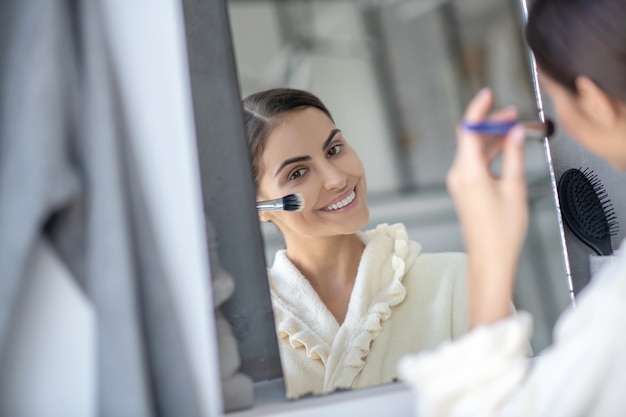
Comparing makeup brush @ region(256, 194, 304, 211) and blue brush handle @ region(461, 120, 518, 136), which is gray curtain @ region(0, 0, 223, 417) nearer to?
blue brush handle @ region(461, 120, 518, 136)

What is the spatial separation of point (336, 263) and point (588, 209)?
0.44m

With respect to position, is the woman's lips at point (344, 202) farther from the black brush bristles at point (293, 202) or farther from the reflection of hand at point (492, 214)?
the reflection of hand at point (492, 214)

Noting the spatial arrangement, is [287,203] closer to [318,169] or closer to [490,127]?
[318,169]

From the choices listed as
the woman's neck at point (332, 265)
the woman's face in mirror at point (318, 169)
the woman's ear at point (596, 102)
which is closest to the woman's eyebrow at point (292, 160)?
the woman's face in mirror at point (318, 169)

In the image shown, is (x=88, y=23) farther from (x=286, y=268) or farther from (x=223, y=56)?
(x=286, y=268)

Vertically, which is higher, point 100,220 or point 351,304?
point 100,220

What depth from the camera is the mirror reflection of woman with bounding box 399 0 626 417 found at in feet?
2.03

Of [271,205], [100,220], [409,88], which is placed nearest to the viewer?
[100,220]

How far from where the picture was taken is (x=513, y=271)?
70 cm

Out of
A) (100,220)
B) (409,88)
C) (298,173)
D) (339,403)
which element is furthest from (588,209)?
(100,220)

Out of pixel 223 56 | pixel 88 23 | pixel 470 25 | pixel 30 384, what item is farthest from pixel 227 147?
pixel 470 25

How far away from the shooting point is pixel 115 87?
2.26ft

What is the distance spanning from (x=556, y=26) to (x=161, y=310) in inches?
19.6

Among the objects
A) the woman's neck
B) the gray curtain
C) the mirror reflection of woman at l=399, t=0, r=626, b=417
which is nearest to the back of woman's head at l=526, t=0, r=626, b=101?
the mirror reflection of woman at l=399, t=0, r=626, b=417
